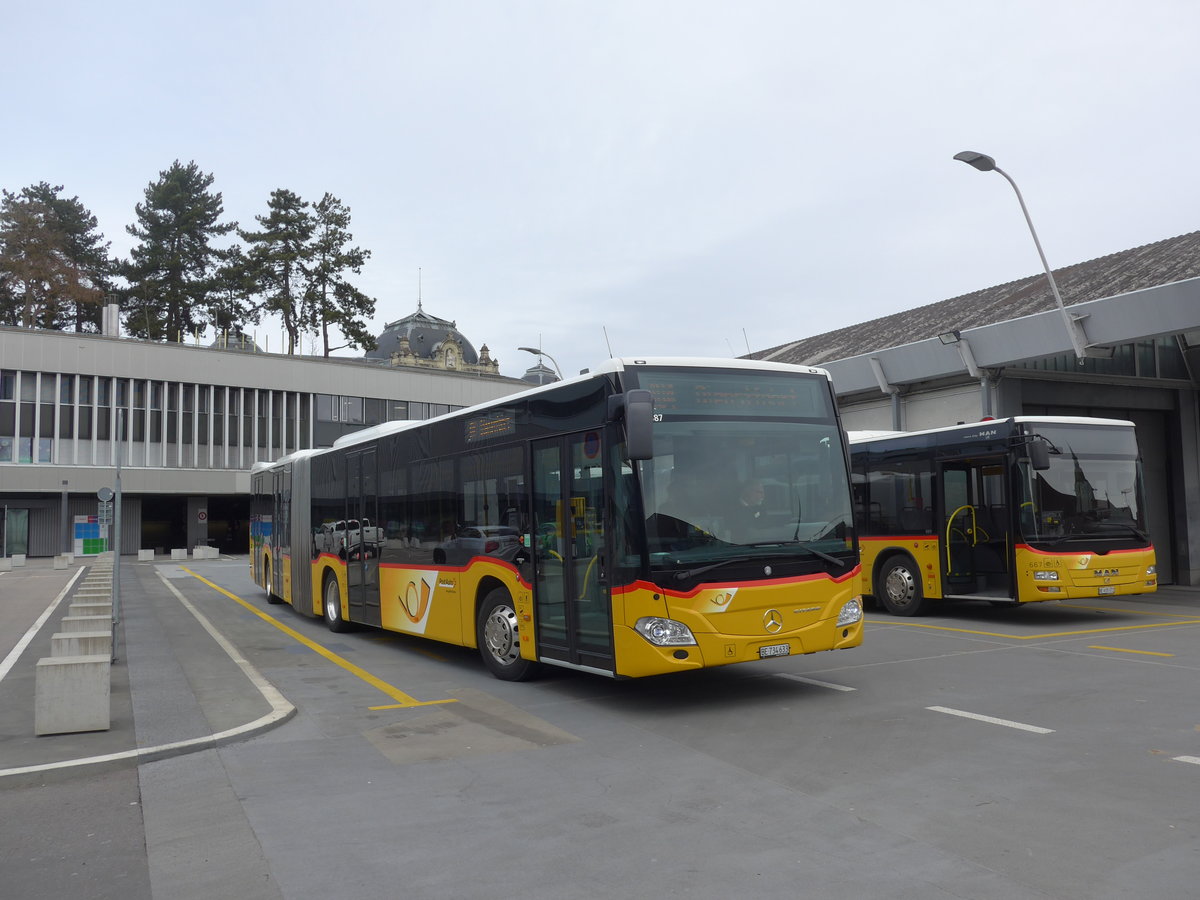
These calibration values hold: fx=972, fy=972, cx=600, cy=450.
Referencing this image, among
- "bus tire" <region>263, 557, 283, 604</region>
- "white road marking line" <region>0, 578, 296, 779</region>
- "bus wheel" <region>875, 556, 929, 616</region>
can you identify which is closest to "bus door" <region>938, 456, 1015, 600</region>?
"bus wheel" <region>875, 556, 929, 616</region>

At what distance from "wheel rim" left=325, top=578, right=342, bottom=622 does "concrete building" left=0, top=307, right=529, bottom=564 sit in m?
35.8

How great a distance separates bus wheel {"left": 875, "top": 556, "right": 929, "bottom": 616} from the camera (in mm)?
15793

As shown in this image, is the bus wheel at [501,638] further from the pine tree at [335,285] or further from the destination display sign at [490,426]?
the pine tree at [335,285]

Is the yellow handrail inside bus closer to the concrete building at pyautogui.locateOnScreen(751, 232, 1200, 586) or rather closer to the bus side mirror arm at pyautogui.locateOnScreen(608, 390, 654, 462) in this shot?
the concrete building at pyautogui.locateOnScreen(751, 232, 1200, 586)

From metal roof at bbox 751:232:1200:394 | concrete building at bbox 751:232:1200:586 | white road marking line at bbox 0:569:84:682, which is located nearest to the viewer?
white road marking line at bbox 0:569:84:682

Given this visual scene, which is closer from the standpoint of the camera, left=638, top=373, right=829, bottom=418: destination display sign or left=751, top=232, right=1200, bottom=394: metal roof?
left=638, top=373, right=829, bottom=418: destination display sign

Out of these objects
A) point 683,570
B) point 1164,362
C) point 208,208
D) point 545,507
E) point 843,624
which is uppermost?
point 208,208

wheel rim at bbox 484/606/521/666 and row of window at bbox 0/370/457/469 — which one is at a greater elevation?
row of window at bbox 0/370/457/469

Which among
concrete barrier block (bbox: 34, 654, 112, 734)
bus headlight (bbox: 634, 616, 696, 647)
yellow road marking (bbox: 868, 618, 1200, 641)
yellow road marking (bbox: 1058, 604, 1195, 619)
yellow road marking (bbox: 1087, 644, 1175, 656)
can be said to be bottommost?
yellow road marking (bbox: 1058, 604, 1195, 619)

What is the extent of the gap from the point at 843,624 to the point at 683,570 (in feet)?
5.91

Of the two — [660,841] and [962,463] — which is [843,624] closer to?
[660,841]

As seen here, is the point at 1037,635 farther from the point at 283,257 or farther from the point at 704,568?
the point at 283,257

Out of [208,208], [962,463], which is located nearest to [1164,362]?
[962,463]

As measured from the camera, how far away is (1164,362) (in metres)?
22.8
